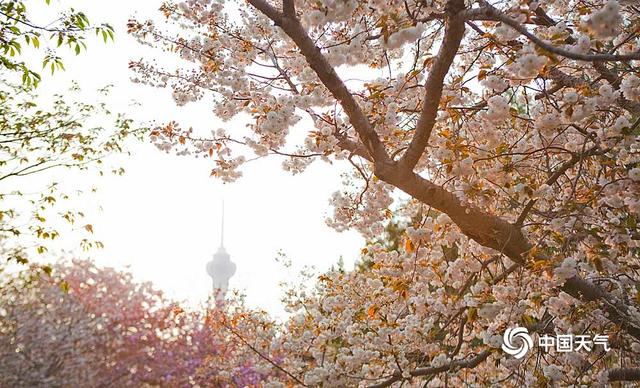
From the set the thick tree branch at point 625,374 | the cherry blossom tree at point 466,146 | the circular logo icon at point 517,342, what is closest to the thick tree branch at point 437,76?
the cherry blossom tree at point 466,146

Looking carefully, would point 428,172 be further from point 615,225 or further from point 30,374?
point 30,374

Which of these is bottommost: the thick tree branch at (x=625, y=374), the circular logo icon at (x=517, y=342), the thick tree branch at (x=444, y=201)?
the thick tree branch at (x=625, y=374)

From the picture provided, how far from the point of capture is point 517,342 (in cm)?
350

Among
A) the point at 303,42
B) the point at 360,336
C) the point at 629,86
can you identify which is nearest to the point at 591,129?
the point at 629,86

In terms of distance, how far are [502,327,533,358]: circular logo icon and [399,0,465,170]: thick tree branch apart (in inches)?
59.9

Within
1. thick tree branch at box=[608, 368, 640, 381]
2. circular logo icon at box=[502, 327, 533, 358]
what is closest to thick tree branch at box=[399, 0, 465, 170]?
circular logo icon at box=[502, 327, 533, 358]

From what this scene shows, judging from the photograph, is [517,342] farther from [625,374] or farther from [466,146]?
[466,146]

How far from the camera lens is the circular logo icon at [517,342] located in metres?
3.42

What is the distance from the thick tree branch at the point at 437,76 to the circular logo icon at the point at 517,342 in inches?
59.9

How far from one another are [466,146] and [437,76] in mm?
705

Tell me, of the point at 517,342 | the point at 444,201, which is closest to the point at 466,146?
the point at 444,201

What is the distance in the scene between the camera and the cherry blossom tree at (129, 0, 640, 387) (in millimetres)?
2561

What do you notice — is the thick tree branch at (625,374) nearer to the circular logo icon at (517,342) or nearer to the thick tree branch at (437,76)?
the circular logo icon at (517,342)

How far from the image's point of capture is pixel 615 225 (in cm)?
315
